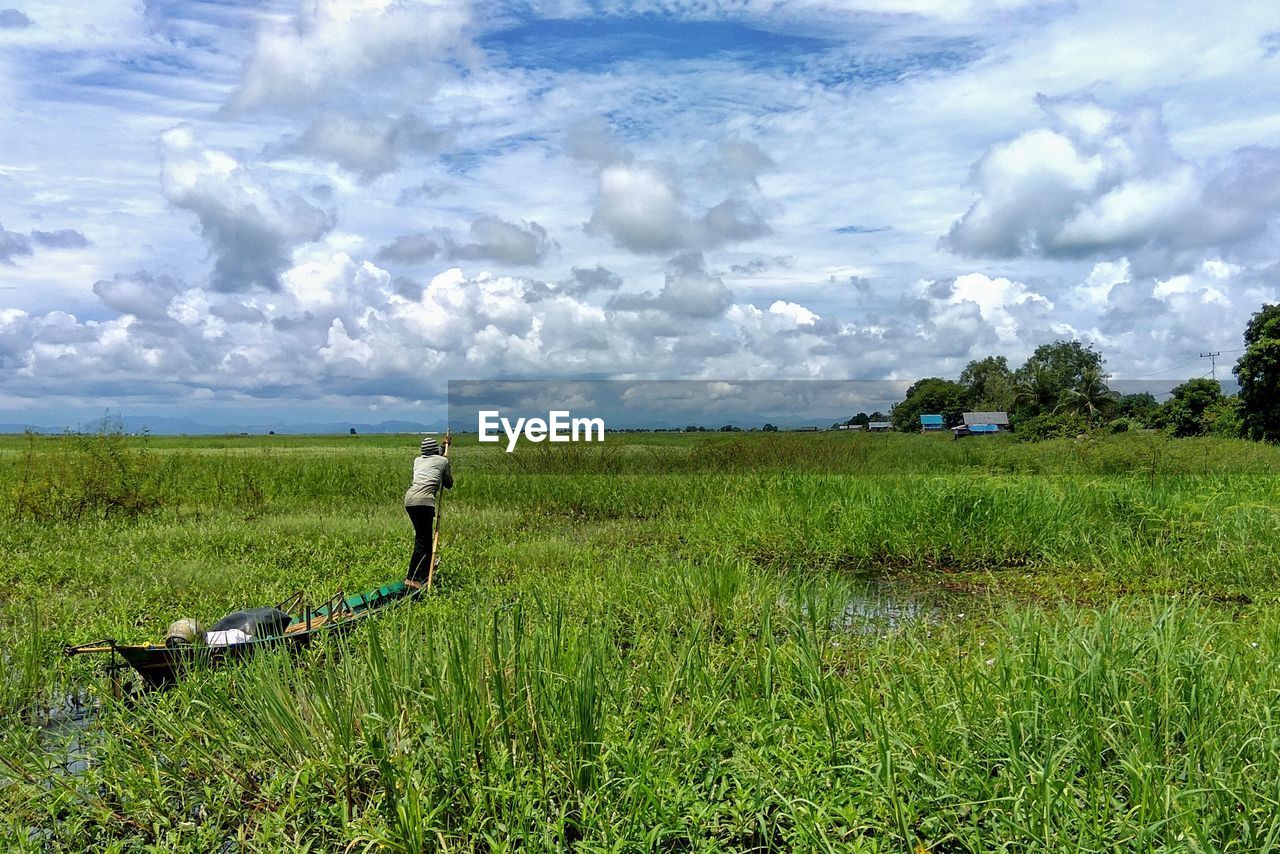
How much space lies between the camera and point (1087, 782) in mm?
3447

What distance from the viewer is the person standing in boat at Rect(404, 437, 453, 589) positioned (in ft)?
31.4

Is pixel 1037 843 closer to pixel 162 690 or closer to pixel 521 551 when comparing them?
pixel 162 690

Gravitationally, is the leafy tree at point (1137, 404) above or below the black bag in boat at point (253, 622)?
above

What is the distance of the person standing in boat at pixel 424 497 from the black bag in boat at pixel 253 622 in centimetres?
286

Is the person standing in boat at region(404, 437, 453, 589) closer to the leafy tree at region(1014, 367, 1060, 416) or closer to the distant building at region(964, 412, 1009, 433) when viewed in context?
the distant building at region(964, 412, 1009, 433)

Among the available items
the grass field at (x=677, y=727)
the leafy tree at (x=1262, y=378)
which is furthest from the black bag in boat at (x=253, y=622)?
the leafy tree at (x=1262, y=378)

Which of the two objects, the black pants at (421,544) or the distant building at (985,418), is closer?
the black pants at (421,544)

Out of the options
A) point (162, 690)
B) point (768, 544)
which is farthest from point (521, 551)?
point (162, 690)

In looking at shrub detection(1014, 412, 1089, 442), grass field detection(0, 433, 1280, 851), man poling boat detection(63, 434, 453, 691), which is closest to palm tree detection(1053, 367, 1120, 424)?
shrub detection(1014, 412, 1089, 442)

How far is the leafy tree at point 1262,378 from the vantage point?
33.9 meters

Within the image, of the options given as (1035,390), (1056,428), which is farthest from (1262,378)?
(1035,390)

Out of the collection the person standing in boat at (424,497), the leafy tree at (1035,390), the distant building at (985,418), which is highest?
the leafy tree at (1035,390)

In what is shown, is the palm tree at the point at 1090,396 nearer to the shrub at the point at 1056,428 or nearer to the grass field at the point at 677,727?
the shrub at the point at 1056,428

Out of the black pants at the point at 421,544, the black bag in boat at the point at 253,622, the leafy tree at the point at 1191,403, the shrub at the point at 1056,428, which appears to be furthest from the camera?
the leafy tree at the point at 1191,403
